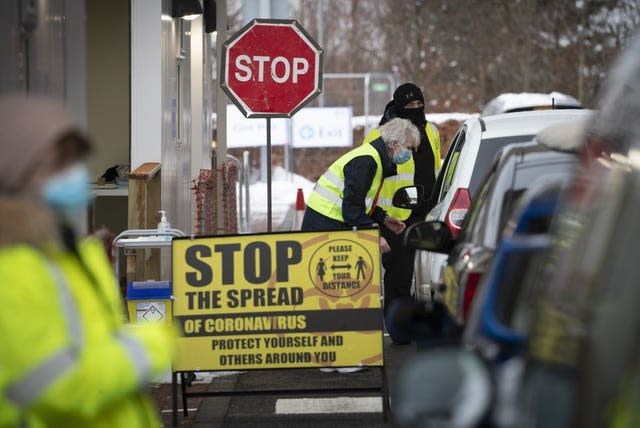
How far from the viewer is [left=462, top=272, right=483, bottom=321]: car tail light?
5.98m

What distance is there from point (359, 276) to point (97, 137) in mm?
8840

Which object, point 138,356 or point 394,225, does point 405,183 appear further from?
point 138,356

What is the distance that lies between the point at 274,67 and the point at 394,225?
1913 millimetres

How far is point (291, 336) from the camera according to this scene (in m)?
8.52

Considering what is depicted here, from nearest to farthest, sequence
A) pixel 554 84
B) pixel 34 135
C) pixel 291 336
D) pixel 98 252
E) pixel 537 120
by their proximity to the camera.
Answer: pixel 34 135
pixel 98 252
pixel 291 336
pixel 537 120
pixel 554 84

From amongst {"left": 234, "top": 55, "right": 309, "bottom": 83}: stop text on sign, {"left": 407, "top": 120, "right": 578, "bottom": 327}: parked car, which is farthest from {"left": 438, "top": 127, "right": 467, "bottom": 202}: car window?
{"left": 407, "top": 120, "right": 578, "bottom": 327}: parked car

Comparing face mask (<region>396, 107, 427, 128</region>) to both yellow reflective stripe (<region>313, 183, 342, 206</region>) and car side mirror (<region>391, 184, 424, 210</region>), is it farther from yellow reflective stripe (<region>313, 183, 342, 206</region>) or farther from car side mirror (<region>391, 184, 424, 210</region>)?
yellow reflective stripe (<region>313, 183, 342, 206</region>)

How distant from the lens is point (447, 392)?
338cm

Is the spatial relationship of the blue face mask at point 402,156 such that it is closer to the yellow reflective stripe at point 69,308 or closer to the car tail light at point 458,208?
the car tail light at point 458,208

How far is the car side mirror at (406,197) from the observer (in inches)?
437

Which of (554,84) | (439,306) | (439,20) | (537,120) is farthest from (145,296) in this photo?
(439,20)

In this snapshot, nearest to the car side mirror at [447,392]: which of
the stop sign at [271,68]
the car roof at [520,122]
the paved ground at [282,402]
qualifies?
the paved ground at [282,402]

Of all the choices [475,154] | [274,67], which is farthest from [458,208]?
[274,67]

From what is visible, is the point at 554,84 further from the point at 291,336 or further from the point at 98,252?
the point at 98,252
